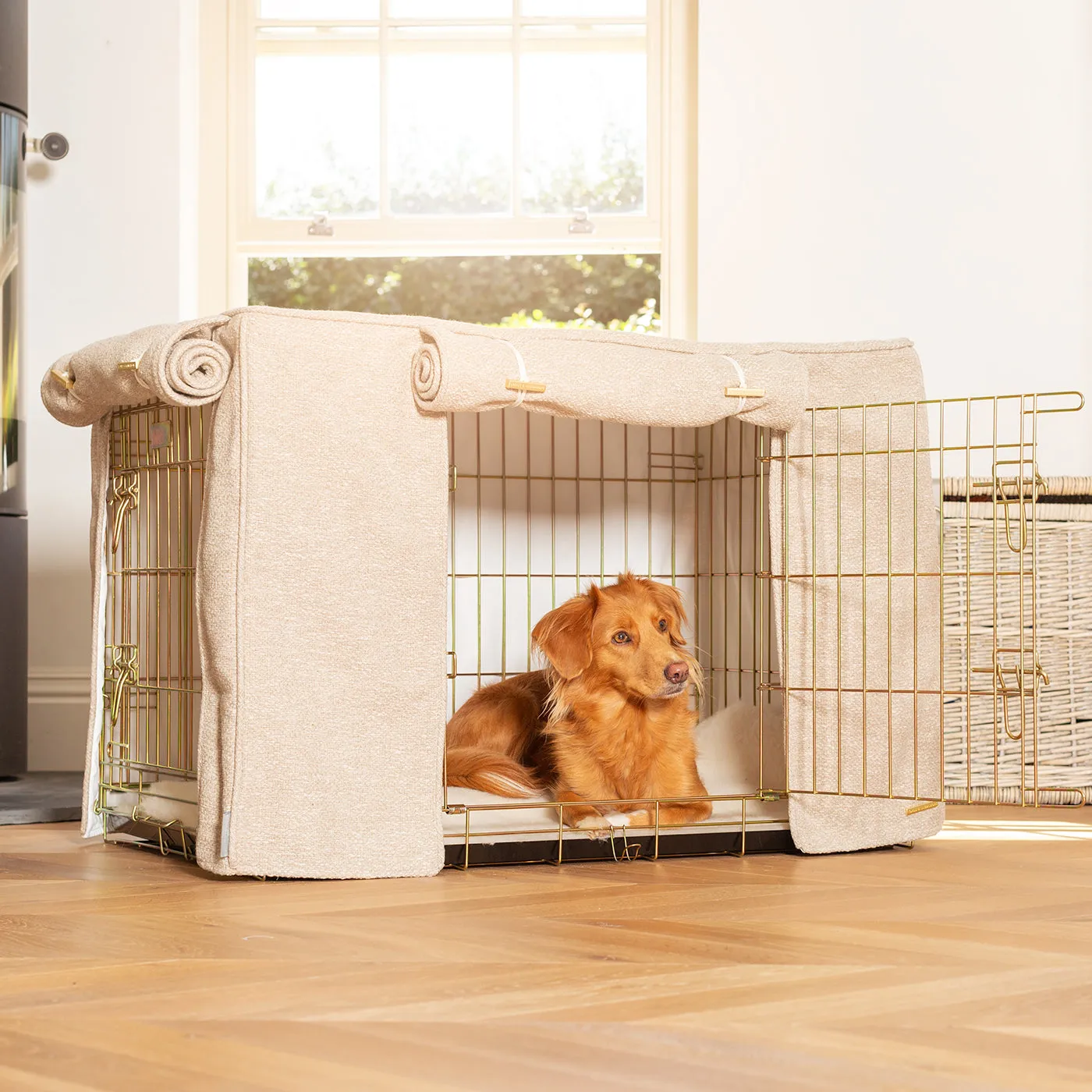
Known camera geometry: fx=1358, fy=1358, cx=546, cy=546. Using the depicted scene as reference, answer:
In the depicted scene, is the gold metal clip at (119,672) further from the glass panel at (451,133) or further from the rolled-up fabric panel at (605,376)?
the glass panel at (451,133)

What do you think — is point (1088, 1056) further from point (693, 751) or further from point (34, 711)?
point (34, 711)

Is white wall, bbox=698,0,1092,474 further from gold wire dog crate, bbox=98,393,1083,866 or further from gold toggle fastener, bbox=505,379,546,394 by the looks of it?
gold toggle fastener, bbox=505,379,546,394

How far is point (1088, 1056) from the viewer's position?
1.38 meters

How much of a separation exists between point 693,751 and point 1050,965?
3.53 ft

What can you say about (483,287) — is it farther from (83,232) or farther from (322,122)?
(83,232)

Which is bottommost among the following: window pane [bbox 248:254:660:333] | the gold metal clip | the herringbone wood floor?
the herringbone wood floor

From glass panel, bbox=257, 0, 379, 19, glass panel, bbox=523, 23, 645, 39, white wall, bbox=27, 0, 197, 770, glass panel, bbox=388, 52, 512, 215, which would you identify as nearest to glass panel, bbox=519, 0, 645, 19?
glass panel, bbox=523, 23, 645, 39

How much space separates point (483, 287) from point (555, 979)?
6.83 metres

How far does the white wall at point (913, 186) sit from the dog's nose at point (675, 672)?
5.48 feet

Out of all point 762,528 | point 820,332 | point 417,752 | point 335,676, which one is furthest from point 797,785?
point 820,332

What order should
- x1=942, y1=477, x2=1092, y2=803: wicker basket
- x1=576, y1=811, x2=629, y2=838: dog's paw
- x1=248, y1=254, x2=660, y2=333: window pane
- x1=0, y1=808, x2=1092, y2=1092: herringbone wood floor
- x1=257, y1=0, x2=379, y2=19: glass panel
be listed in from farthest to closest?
x1=248, y1=254, x2=660, y2=333: window pane
x1=257, y1=0, x2=379, y2=19: glass panel
x1=942, y1=477, x2=1092, y2=803: wicker basket
x1=576, y1=811, x2=629, y2=838: dog's paw
x1=0, y1=808, x2=1092, y2=1092: herringbone wood floor

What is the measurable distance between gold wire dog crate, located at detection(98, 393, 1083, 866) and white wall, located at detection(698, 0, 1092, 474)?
3.09ft

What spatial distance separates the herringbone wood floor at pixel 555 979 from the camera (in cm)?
135

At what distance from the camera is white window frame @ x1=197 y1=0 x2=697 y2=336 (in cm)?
411
